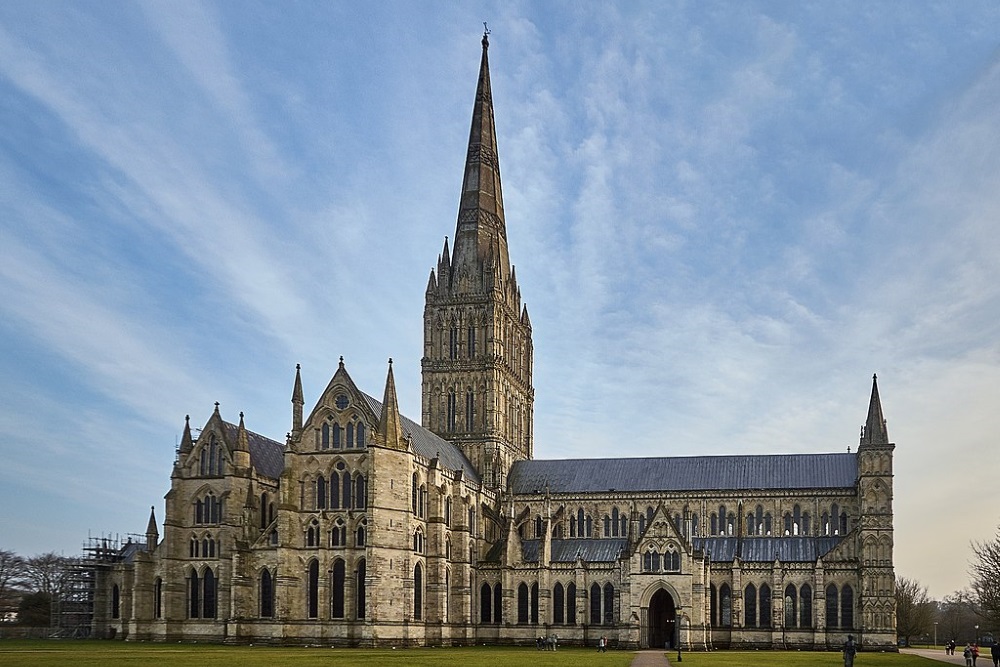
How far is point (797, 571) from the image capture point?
296ft

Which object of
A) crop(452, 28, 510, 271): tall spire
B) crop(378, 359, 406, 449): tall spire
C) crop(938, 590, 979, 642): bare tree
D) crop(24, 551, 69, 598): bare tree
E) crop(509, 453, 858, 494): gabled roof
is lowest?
crop(938, 590, 979, 642): bare tree

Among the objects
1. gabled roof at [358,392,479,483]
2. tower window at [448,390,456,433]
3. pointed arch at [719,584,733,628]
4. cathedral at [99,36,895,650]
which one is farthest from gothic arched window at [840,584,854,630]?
tower window at [448,390,456,433]

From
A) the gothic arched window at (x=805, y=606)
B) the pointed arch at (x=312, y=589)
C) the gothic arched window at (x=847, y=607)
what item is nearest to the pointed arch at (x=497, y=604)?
the pointed arch at (x=312, y=589)

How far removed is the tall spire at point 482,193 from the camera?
112 meters

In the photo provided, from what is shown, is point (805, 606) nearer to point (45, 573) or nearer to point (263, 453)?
point (263, 453)

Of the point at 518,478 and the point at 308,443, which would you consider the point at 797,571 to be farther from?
the point at 308,443

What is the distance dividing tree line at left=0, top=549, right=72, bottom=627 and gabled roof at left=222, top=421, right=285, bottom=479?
93.8ft

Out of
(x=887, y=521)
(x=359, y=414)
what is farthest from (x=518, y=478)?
(x=887, y=521)

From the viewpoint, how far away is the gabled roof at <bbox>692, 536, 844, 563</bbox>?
93500 millimetres

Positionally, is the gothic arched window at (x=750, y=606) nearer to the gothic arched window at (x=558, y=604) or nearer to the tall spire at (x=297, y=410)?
the gothic arched window at (x=558, y=604)

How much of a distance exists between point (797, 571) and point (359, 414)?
38.4 meters

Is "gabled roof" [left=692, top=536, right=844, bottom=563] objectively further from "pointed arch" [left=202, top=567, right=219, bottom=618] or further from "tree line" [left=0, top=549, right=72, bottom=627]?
"tree line" [left=0, top=549, right=72, bottom=627]

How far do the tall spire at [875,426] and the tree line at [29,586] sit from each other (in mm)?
79064

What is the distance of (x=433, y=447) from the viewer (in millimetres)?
96812
